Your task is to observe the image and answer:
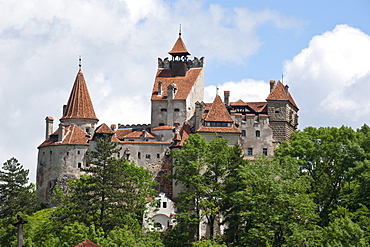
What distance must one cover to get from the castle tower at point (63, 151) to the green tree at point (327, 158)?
23.5 meters

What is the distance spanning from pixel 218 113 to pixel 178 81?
1209 centimetres

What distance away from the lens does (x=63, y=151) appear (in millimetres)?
94125

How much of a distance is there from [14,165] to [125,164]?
1142 centimetres

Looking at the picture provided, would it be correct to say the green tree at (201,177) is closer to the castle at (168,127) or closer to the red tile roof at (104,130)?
the castle at (168,127)

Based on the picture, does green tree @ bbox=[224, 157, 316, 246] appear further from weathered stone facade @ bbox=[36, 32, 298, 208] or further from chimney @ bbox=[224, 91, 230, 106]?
chimney @ bbox=[224, 91, 230, 106]

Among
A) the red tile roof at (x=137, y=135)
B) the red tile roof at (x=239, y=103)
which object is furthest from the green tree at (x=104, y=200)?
the red tile roof at (x=239, y=103)

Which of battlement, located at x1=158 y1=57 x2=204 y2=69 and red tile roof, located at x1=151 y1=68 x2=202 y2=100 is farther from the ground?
battlement, located at x1=158 y1=57 x2=204 y2=69

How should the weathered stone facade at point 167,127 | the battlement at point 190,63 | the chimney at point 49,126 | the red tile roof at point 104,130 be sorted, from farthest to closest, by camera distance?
the battlement at point 190,63 < the chimney at point 49,126 < the red tile roof at point 104,130 < the weathered stone facade at point 167,127

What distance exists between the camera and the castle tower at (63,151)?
307 ft

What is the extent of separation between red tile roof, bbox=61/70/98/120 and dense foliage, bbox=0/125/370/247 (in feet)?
47.0

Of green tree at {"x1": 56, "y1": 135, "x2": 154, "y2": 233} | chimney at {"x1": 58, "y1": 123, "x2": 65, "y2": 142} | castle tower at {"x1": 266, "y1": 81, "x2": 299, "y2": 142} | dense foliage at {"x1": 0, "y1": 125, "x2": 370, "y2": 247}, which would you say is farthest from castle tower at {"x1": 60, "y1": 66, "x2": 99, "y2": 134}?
castle tower at {"x1": 266, "y1": 81, "x2": 299, "y2": 142}

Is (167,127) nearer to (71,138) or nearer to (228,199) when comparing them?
(71,138)

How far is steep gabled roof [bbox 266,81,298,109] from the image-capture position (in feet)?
308

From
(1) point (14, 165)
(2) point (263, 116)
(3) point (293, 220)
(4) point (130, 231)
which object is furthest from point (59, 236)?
(2) point (263, 116)
